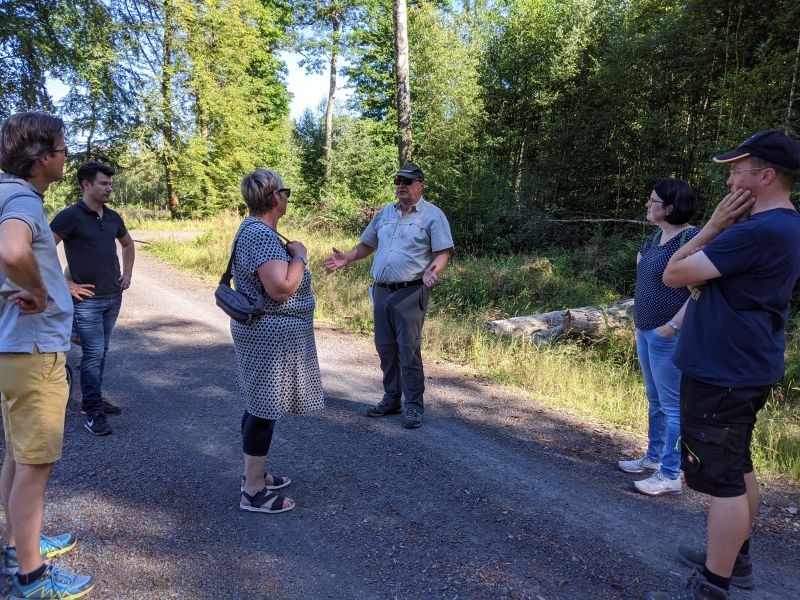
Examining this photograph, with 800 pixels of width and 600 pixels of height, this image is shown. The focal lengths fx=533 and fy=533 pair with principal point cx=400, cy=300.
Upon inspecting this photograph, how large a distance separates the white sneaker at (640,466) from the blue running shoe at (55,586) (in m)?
3.46

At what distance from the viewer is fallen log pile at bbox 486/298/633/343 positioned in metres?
7.75

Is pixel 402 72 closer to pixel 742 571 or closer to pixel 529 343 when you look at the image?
pixel 529 343

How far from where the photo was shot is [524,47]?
1956 cm

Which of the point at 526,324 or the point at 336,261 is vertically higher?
the point at 336,261

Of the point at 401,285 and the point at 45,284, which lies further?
the point at 401,285

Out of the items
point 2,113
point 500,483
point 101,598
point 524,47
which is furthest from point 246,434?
point 524,47

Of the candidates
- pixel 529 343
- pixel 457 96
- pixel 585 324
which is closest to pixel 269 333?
pixel 529 343

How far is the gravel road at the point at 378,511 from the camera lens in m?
2.70

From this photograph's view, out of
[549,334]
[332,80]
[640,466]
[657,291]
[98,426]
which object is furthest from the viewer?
[332,80]

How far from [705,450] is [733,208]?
1125mm

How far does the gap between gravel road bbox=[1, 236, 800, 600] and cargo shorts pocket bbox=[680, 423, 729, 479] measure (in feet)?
2.28

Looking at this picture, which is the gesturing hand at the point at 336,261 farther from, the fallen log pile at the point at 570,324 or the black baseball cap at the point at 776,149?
the fallen log pile at the point at 570,324

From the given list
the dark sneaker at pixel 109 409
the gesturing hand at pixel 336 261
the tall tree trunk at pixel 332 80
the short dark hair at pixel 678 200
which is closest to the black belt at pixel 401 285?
the gesturing hand at pixel 336 261

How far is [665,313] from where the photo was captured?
11.8 feet
